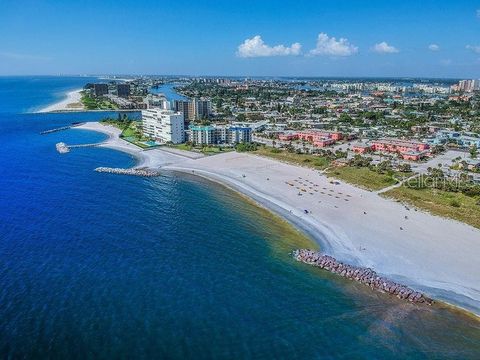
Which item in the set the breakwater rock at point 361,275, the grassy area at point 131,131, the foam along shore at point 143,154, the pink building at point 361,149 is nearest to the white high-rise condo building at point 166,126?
the grassy area at point 131,131

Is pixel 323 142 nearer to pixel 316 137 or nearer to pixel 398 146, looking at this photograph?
pixel 316 137

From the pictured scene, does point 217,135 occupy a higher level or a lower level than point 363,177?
higher

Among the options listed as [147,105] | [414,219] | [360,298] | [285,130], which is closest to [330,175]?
[414,219]

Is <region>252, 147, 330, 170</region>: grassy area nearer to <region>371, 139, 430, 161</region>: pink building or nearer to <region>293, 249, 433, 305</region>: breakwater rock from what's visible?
<region>371, 139, 430, 161</region>: pink building

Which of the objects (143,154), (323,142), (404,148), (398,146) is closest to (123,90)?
(143,154)

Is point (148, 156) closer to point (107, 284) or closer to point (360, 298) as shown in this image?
point (107, 284)

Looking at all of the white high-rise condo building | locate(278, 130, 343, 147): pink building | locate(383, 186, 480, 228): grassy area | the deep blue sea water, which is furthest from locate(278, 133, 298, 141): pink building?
the deep blue sea water
